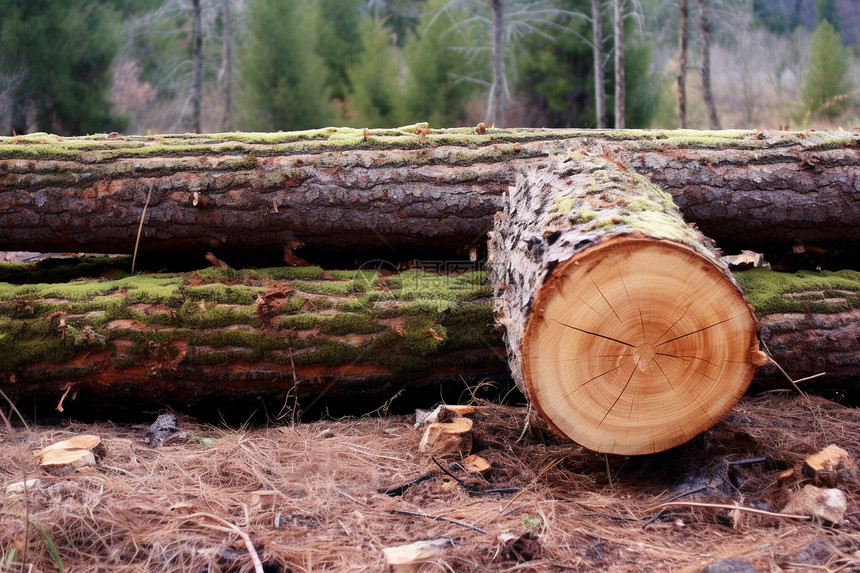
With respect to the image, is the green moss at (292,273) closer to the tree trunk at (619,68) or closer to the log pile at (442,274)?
the log pile at (442,274)

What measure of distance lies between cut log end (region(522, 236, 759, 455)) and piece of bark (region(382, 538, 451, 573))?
0.68 meters

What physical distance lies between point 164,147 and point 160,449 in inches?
78.4

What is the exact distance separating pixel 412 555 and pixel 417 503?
56 cm

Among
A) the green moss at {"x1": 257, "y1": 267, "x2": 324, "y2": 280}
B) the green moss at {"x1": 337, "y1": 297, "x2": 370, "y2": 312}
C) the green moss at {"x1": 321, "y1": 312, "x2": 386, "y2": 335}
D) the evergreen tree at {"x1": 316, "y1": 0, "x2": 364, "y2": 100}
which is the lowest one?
the green moss at {"x1": 321, "y1": 312, "x2": 386, "y2": 335}

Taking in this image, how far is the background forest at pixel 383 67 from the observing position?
548 inches

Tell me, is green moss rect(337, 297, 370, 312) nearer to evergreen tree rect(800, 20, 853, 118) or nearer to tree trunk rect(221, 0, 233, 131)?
tree trunk rect(221, 0, 233, 131)

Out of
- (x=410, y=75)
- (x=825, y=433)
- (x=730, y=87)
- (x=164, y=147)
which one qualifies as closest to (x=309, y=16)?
(x=410, y=75)

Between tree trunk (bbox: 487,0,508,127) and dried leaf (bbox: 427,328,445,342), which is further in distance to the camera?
tree trunk (bbox: 487,0,508,127)

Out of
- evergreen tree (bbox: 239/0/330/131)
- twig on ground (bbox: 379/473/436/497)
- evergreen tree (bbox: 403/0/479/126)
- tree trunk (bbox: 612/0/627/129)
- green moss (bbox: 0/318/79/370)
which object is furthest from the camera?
evergreen tree (bbox: 403/0/479/126)

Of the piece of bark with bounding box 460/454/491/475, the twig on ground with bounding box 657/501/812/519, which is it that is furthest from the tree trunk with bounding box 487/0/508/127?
the twig on ground with bounding box 657/501/812/519

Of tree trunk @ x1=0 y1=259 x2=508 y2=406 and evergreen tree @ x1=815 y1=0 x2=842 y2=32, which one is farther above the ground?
evergreen tree @ x1=815 y1=0 x2=842 y2=32

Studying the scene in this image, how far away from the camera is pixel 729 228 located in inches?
151

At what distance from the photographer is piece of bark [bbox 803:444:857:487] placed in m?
2.27

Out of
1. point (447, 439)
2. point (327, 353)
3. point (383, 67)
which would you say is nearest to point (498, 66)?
point (383, 67)
